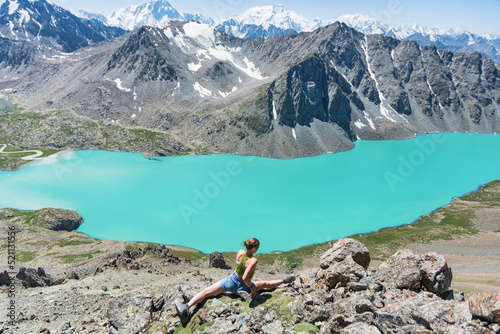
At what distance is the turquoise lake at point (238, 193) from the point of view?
70.1m

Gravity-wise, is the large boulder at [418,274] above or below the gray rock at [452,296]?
above

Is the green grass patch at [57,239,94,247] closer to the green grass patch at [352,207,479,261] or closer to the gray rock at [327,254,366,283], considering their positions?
the green grass patch at [352,207,479,261]

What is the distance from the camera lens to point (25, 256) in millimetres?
52719

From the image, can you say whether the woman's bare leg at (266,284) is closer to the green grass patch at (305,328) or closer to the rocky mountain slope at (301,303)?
the rocky mountain slope at (301,303)

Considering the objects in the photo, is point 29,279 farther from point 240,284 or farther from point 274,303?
point 274,303

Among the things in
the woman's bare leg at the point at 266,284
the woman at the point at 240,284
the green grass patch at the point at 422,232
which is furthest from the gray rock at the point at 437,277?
the green grass patch at the point at 422,232

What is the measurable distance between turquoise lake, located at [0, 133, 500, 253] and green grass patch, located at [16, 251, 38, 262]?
535 inches

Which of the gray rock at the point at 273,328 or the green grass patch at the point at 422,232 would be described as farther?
the green grass patch at the point at 422,232

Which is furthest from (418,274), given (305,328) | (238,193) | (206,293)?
(238,193)

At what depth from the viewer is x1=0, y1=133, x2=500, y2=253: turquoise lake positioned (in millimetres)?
70062

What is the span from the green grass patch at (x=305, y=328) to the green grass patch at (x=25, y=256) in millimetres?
56328

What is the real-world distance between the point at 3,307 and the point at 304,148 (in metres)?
134

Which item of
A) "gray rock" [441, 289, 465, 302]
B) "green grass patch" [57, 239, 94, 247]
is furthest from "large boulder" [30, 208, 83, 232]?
"gray rock" [441, 289, 465, 302]

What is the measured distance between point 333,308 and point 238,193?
80436 millimetres
